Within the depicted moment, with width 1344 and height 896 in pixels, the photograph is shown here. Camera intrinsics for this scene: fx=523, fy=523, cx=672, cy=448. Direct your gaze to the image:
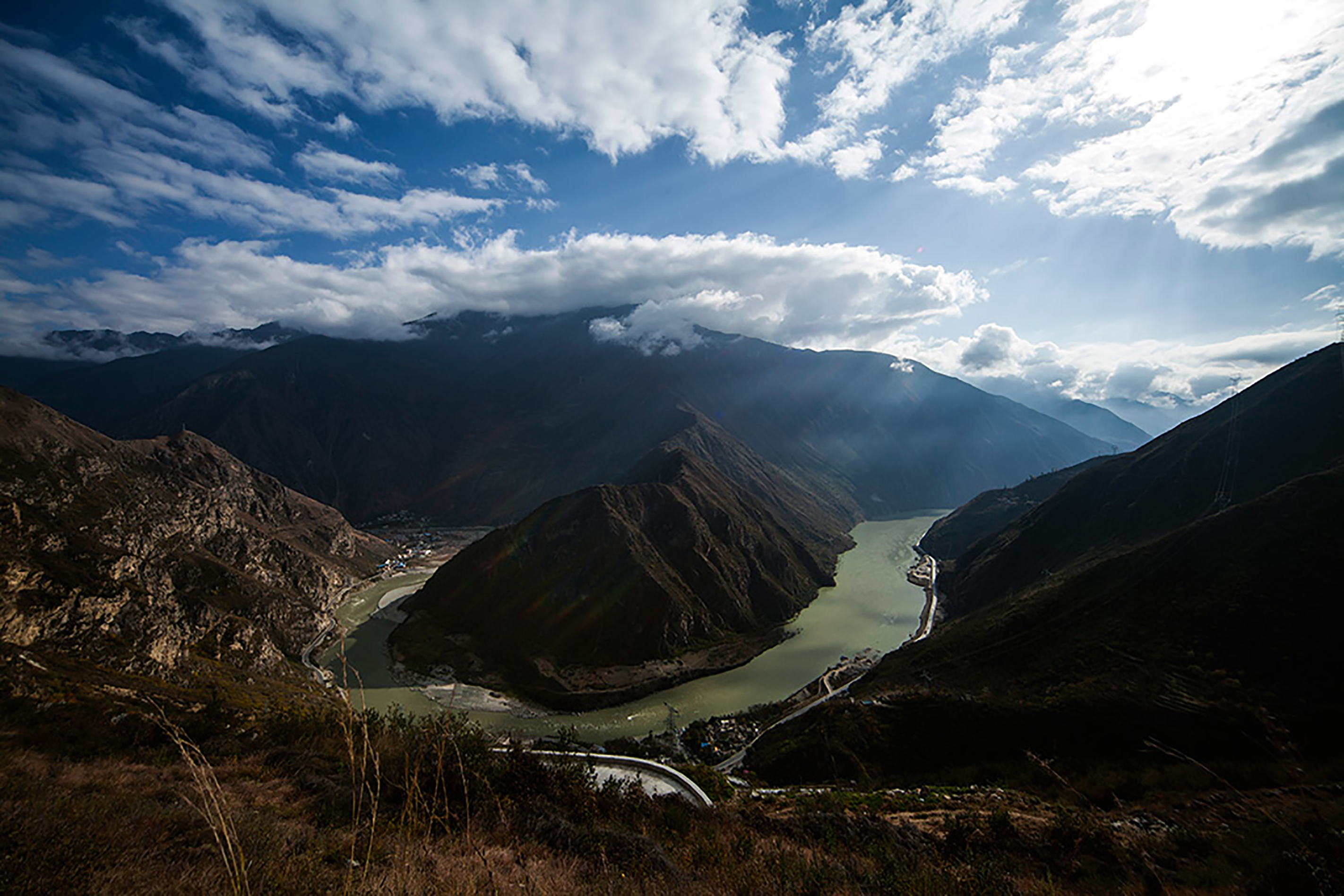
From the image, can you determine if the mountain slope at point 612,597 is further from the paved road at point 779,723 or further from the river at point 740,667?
the paved road at point 779,723

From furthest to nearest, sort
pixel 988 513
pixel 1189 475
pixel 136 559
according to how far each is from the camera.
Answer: pixel 988 513 < pixel 1189 475 < pixel 136 559

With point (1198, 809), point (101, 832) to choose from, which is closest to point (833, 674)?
point (1198, 809)

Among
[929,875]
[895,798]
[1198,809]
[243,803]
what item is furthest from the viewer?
[895,798]

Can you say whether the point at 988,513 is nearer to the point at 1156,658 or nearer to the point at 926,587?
the point at 926,587

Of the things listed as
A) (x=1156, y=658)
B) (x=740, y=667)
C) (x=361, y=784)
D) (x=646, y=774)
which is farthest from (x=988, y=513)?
(x=361, y=784)

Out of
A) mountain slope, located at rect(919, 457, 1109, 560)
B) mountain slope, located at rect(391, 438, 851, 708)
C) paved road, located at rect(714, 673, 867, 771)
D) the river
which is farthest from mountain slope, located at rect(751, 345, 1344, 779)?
mountain slope, located at rect(919, 457, 1109, 560)

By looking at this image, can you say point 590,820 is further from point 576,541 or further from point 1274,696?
point 576,541

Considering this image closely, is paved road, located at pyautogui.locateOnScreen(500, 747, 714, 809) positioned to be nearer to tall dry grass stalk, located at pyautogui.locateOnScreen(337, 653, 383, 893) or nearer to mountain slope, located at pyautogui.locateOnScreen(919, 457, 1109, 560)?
tall dry grass stalk, located at pyautogui.locateOnScreen(337, 653, 383, 893)
